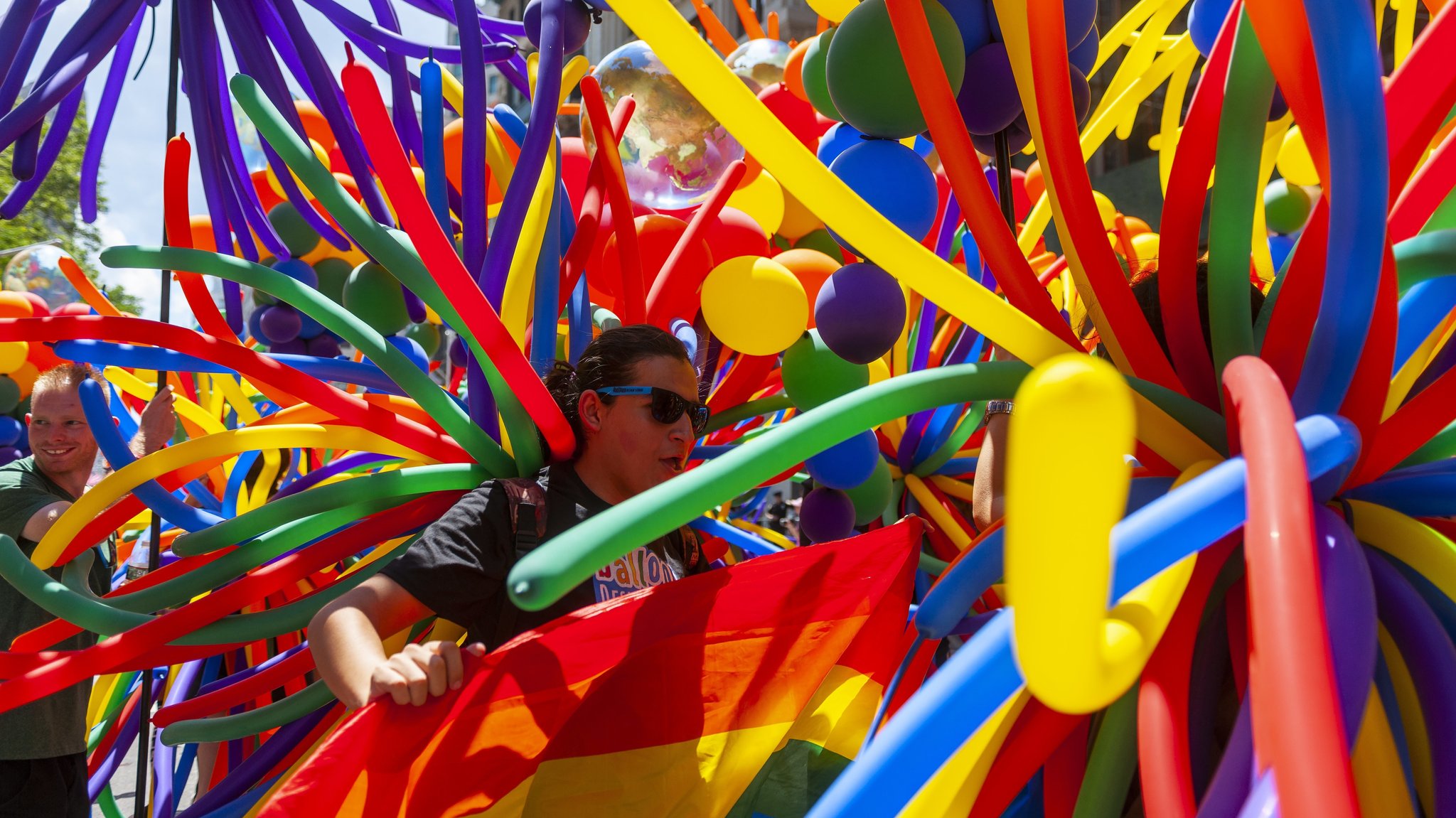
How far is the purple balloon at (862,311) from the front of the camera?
1176 millimetres

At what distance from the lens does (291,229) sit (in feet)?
9.75

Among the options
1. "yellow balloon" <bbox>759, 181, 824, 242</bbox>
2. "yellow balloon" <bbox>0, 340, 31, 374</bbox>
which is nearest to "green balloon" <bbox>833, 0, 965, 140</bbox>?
"yellow balloon" <bbox>759, 181, 824, 242</bbox>

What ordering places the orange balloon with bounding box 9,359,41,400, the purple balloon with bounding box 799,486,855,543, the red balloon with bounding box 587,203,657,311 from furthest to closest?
the orange balloon with bounding box 9,359,41,400, the red balloon with bounding box 587,203,657,311, the purple balloon with bounding box 799,486,855,543

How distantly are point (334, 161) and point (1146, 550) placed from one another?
3154 mm

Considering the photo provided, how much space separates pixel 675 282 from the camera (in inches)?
84.6

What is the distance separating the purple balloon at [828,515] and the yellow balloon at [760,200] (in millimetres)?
1059

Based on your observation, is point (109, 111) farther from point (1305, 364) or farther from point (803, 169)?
point (1305, 364)

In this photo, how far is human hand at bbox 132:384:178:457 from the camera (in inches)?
92.7

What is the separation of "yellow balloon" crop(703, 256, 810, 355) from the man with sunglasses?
0.38 ft

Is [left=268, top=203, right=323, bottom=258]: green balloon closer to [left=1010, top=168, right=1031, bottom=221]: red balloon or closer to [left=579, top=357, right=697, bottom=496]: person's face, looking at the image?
[left=579, top=357, right=697, bottom=496]: person's face

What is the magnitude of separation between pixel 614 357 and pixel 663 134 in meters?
1.27

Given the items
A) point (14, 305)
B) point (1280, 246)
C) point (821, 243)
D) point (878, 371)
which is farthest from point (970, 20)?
point (14, 305)

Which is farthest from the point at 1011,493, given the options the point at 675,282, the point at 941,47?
the point at 675,282

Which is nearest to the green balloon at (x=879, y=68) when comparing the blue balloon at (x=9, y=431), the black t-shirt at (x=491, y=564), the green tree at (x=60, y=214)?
the black t-shirt at (x=491, y=564)
